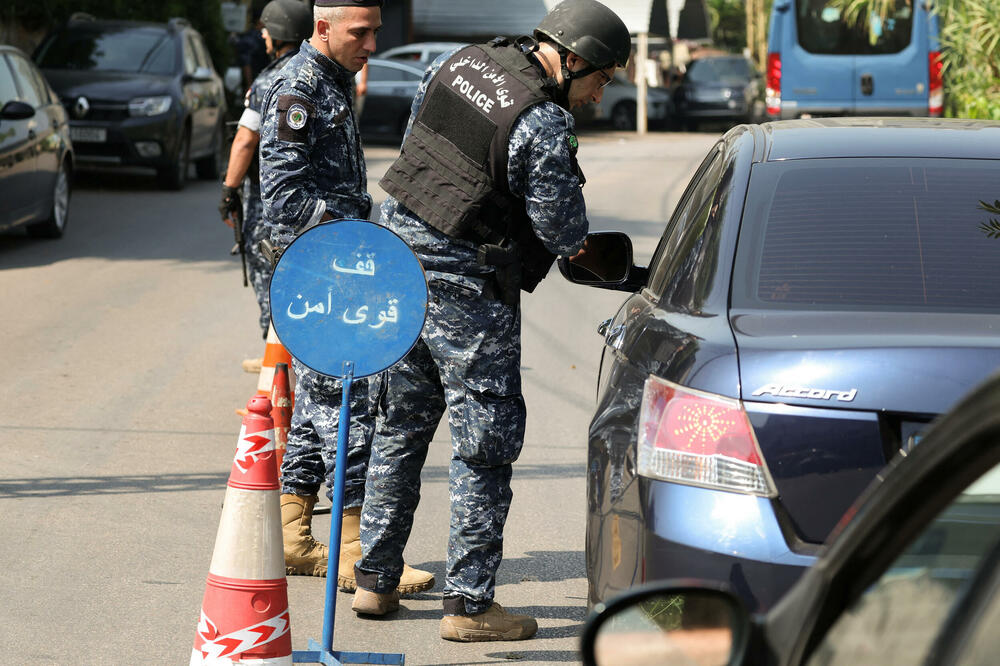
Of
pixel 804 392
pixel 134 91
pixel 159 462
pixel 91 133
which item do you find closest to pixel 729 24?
pixel 134 91

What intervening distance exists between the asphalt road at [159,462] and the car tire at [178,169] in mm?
4115

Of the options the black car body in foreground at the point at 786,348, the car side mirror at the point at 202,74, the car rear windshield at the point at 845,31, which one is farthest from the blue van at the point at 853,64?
the black car body in foreground at the point at 786,348

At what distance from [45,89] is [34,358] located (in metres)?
5.72

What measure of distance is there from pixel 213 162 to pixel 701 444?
16.6 meters

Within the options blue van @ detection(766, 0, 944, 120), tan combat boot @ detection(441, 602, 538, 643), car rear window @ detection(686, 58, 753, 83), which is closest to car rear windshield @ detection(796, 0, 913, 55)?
blue van @ detection(766, 0, 944, 120)

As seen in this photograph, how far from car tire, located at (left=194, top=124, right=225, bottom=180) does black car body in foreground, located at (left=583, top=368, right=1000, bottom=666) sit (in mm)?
17377

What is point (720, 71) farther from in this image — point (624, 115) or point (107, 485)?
point (107, 485)

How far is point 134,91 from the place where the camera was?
16516 millimetres

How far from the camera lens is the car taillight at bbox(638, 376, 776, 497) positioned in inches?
114

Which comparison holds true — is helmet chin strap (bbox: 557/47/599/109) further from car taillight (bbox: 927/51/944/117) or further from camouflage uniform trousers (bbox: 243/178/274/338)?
car taillight (bbox: 927/51/944/117)

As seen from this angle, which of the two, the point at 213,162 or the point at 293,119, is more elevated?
the point at 293,119

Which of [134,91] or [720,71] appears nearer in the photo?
[134,91]

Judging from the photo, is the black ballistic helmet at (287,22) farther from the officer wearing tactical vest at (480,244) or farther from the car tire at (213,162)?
the car tire at (213,162)

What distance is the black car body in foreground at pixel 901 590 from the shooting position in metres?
1.44
